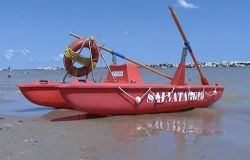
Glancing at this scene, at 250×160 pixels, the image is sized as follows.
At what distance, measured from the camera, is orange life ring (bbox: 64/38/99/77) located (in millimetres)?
11414

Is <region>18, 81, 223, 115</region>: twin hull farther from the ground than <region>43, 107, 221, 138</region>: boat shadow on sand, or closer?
farther from the ground

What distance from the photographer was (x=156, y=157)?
6.28 m

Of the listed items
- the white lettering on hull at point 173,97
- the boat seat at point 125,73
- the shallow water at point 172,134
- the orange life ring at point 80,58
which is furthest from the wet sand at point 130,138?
the orange life ring at point 80,58

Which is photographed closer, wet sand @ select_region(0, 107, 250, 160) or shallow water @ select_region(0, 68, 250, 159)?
wet sand @ select_region(0, 107, 250, 160)

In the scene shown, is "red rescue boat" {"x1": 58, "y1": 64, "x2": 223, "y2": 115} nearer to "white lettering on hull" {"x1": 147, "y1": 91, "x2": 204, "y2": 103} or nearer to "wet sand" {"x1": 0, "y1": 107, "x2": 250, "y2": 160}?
"white lettering on hull" {"x1": 147, "y1": 91, "x2": 204, "y2": 103}

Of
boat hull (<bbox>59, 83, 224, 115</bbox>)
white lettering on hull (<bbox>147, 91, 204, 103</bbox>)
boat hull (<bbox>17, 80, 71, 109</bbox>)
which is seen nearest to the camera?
boat hull (<bbox>59, 83, 224, 115</bbox>)

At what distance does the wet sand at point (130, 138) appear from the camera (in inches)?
250

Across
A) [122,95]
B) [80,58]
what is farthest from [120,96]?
[80,58]

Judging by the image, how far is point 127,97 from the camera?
33.6 ft

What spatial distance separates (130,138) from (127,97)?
8.67 feet

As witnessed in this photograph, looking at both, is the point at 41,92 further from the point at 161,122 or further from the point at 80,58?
the point at 161,122

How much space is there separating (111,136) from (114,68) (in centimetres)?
378

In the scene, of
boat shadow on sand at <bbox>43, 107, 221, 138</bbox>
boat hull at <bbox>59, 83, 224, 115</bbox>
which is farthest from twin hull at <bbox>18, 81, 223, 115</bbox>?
boat shadow on sand at <bbox>43, 107, 221, 138</bbox>

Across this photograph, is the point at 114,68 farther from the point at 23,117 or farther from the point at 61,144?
the point at 61,144
